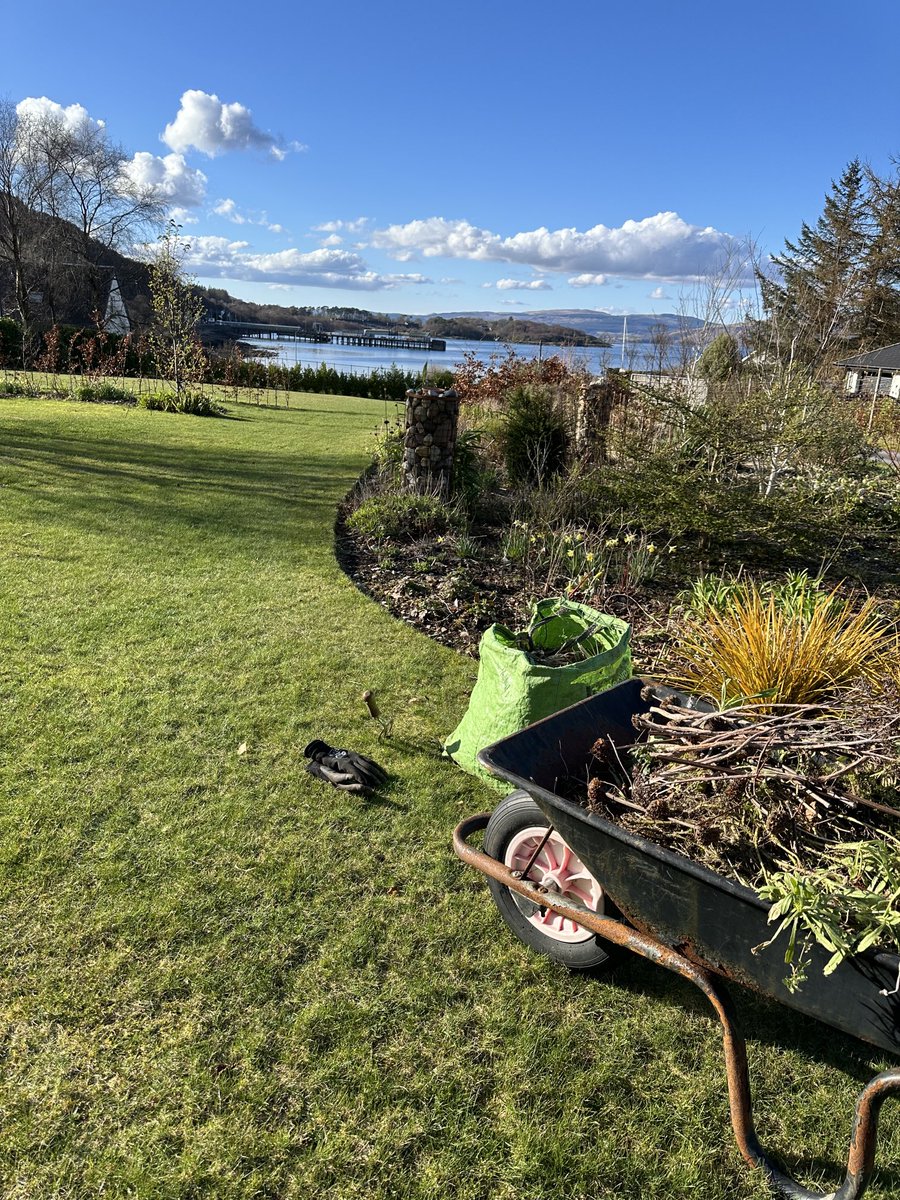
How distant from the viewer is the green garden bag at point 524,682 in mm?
2639

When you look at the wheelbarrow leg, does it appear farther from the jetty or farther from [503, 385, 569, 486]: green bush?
the jetty

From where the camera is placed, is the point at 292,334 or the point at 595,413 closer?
the point at 595,413

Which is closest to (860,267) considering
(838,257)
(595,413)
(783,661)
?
(838,257)

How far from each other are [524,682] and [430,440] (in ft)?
15.5

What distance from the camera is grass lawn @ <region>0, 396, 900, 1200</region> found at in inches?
63.5

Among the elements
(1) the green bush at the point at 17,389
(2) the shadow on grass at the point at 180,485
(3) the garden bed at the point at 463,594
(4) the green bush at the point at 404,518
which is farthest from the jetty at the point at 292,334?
(3) the garden bed at the point at 463,594

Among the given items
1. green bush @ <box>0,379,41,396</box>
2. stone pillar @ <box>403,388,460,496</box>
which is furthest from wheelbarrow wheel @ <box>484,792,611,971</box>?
green bush @ <box>0,379,41,396</box>

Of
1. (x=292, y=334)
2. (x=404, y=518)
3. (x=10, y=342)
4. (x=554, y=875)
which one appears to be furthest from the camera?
(x=292, y=334)

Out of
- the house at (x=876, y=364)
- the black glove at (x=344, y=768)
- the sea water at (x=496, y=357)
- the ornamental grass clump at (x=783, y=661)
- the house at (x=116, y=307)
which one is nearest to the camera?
the ornamental grass clump at (x=783, y=661)

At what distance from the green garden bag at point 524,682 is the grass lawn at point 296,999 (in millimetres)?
245

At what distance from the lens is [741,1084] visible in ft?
5.08

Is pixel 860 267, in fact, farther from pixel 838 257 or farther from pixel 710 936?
pixel 710 936

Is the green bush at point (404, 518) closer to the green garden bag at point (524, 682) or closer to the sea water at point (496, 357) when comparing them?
the green garden bag at point (524, 682)

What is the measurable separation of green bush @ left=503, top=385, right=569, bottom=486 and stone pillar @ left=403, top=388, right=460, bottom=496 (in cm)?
110
